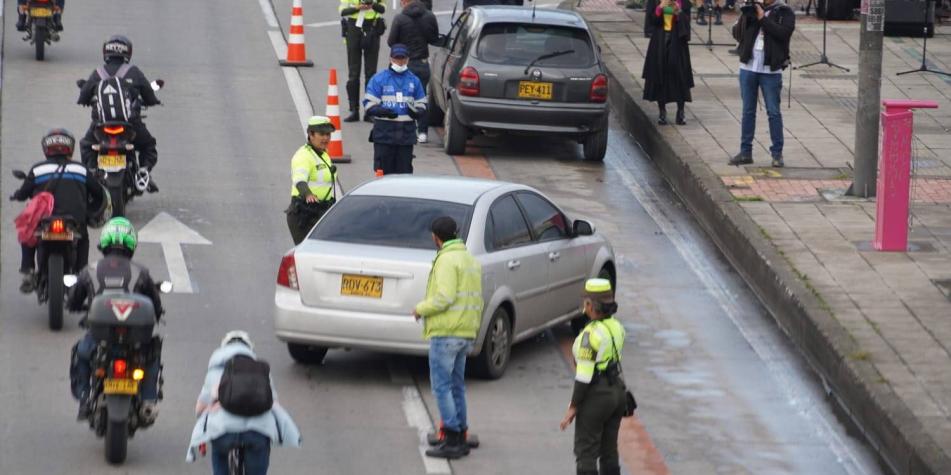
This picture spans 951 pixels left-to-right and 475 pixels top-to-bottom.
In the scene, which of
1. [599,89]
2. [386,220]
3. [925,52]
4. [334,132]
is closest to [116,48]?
[334,132]

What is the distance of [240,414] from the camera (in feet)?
29.8

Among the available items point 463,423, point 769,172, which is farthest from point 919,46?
point 463,423

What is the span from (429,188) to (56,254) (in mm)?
2797

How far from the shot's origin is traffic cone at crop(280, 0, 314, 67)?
25688 mm

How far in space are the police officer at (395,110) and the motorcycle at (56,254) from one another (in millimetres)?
4233

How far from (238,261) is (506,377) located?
3.77 metres

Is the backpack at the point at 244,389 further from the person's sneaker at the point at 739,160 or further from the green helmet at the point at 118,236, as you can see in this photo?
the person's sneaker at the point at 739,160

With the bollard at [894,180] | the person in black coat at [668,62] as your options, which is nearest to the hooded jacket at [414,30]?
the person in black coat at [668,62]

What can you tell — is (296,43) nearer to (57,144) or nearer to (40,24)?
(40,24)

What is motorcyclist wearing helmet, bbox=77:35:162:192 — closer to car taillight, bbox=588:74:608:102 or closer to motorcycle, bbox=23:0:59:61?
car taillight, bbox=588:74:608:102

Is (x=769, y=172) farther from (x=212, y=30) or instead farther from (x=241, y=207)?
(x=212, y=30)

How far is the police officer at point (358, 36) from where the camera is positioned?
22.9 metres

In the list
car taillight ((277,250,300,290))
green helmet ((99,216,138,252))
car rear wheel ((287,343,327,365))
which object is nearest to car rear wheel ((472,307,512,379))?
car rear wheel ((287,343,327,365))

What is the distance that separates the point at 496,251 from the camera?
44.6 feet
